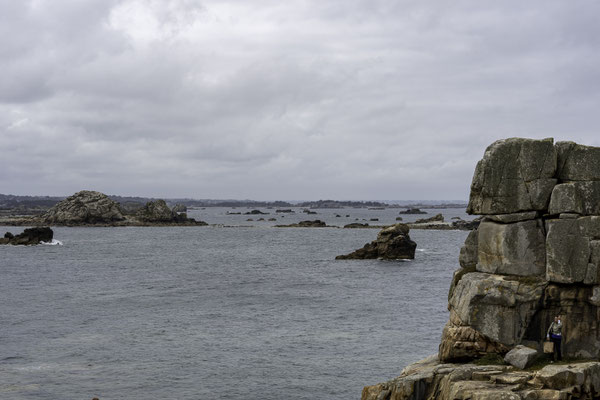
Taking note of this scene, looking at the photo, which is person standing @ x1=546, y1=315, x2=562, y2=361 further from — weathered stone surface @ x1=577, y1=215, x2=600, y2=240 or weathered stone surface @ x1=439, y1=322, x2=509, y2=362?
weathered stone surface @ x1=577, y1=215, x2=600, y2=240

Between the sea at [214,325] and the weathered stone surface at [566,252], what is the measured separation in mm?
14872

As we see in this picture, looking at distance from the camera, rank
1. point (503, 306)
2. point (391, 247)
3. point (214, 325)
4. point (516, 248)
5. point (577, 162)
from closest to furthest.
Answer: point (503, 306)
point (577, 162)
point (516, 248)
point (214, 325)
point (391, 247)

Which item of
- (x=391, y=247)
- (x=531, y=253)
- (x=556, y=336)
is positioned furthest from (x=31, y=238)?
(x=556, y=336)

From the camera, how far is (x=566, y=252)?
75.8ft

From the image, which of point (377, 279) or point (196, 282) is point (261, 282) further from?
point (377, 279)

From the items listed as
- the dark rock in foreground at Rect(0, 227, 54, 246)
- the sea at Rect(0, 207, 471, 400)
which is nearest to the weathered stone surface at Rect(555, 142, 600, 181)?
the sea at Rect(0, 207, 471, 400)

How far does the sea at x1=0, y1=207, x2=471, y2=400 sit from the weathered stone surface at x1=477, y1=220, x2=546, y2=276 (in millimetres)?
13305

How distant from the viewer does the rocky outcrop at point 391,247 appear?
99269 mm

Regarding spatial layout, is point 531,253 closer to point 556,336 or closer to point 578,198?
point 578,198

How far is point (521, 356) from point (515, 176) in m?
7.08

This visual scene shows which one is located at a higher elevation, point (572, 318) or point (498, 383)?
point (572, 318)

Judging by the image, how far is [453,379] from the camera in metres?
22.0

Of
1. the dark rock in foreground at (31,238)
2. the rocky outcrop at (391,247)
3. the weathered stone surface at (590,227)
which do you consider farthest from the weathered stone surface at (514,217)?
the dark rock in foreground at (31,238)

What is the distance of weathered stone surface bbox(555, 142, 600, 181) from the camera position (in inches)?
920
